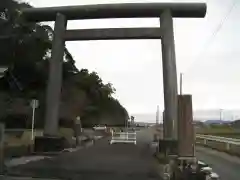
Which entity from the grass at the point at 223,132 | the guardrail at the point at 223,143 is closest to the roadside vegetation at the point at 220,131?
the grass at the point at 223,132

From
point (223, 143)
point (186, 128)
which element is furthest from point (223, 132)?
point (186, 128)

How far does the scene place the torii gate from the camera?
738 inches

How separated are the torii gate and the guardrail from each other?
21.4 ft

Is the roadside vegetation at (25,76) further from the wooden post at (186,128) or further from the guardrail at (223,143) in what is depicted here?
the wooden post at (186,128)

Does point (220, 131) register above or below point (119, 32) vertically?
below

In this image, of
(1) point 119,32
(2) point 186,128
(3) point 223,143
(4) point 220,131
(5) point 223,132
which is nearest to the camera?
(2) point 186,128

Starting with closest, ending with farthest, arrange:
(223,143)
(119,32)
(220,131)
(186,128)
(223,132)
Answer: (186,128)
(119,32)
(223,143)
(223,132)
(220,131)

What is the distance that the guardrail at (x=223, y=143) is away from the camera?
81.0ft

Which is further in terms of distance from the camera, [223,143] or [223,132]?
[223,132]

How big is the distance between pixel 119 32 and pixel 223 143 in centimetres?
1345

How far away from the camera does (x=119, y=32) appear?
19578mm

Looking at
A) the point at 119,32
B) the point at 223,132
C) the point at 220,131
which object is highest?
the point at 119,32

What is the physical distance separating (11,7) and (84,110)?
12.1 metres

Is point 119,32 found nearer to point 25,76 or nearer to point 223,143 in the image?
point 25,76
